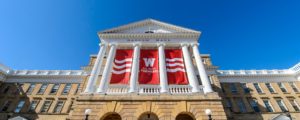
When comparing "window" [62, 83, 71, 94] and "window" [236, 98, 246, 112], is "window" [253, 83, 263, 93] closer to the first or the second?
"window" [236, 98, 246, 112]

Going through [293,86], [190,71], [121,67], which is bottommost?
[190,71]

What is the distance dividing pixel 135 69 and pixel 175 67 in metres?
5.09

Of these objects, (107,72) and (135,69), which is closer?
(107,72)

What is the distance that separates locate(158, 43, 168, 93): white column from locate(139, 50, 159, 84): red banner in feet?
1.65

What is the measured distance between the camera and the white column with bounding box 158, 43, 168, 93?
20406mm

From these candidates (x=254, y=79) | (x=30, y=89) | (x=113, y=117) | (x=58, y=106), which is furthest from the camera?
(x=254, y=79)

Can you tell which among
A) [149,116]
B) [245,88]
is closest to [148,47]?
[149,116]

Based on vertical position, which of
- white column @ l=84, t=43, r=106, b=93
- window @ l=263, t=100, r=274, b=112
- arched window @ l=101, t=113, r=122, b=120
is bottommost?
arched window @ l=101, t=113, r=122, b=120

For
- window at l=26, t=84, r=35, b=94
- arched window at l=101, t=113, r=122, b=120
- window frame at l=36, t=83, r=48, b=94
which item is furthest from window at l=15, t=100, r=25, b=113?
arched window at l=101, t=113, r=122, b=120

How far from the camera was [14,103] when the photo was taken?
30.9m

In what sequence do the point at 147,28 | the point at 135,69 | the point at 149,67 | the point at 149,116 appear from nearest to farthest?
1. the point at 149,116
2. the point at 135,69
3. the point at 149,67
4. the point at 147,28

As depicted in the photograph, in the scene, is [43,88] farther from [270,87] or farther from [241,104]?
[270,87]

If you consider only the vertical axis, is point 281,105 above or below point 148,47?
below

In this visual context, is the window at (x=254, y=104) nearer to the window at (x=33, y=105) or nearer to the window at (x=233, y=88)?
the window at (x=233, y=88)
